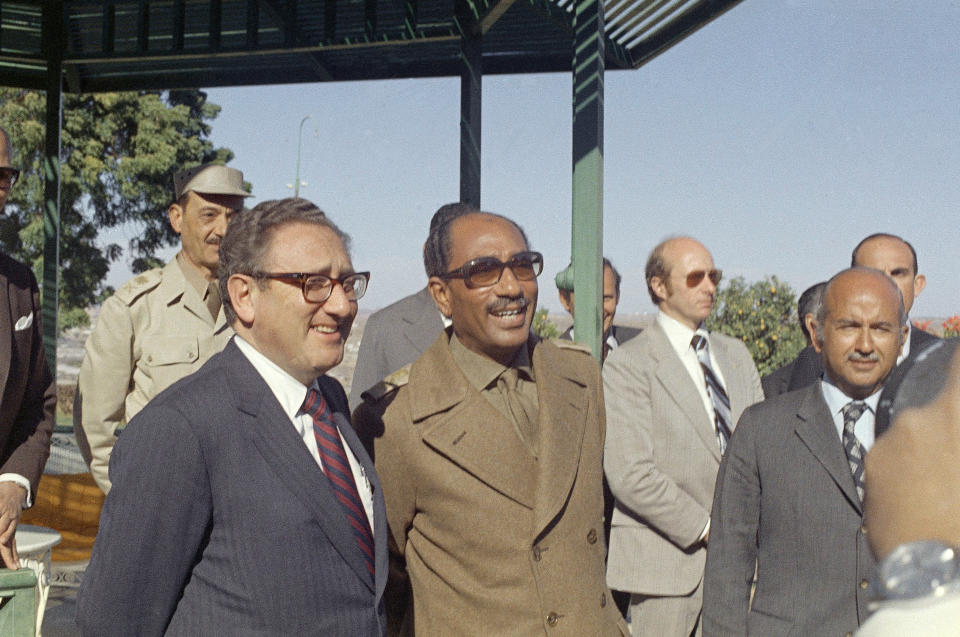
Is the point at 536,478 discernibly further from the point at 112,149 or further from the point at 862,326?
the point at 112,149

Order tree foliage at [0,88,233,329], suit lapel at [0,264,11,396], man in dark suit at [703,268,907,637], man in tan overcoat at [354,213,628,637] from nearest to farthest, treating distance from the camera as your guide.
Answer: man in tan overcoat at [354,213,628,637] < man in dark suit at [703,268,907,637] < suit lapel at [0,264,11,396] < tree foliage at [0,88,233,329]

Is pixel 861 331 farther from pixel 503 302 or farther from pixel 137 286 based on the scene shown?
pixel 137 286

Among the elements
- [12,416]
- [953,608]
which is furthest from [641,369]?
[953,608]

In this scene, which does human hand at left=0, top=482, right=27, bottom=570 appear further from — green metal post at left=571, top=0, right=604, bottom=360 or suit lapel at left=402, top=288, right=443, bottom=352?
green metal post at left=571, top=0, right=604, bottom=360

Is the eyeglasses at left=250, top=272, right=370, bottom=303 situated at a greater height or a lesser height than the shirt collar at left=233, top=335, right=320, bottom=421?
greater

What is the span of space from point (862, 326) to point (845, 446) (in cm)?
37

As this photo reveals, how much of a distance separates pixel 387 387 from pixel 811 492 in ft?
4.17

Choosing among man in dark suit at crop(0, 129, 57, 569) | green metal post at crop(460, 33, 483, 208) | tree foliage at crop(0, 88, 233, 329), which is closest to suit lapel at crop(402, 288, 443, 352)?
man in dark suit at crop(0, 129, 57, 569)

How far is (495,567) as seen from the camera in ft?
8.15

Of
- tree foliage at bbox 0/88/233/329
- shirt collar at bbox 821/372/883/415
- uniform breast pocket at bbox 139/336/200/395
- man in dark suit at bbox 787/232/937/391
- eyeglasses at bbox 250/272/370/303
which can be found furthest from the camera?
tree foliage at bbox 0/88/233/329

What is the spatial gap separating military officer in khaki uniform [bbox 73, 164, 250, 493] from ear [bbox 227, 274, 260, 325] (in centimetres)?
151

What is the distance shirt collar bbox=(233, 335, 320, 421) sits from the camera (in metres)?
2.14

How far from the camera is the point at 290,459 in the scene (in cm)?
201

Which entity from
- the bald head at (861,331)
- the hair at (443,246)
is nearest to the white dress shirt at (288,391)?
the hair at (443,246)
